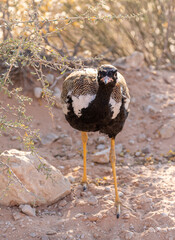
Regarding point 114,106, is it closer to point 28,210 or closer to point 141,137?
point 28,210

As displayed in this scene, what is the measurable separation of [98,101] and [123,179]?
139cm

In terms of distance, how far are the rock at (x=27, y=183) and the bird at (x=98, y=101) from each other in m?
0.62

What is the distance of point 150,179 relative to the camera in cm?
453

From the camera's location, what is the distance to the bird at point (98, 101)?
3.57m

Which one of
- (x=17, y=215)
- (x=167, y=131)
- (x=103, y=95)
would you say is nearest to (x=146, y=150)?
(x=167, y=131)

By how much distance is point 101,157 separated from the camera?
4.98m

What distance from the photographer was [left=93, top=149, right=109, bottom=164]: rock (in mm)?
4973

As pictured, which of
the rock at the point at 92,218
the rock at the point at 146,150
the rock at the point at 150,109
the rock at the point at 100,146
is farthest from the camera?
the rock at the point at 150,109

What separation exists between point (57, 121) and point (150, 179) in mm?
1924

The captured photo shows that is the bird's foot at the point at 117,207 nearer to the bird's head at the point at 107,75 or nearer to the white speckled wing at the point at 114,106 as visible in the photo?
the white speckled wing at the point at 114,106

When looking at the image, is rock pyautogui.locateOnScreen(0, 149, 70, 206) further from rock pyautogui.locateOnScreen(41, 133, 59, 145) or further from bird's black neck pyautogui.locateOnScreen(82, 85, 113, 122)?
rock pyautogui.locateOnScreen(41, 133, 59, 145)

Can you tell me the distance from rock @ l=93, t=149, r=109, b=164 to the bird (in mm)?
832

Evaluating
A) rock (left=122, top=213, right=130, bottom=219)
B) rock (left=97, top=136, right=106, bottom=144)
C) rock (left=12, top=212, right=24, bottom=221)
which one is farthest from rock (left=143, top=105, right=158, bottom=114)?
rock (left=12, top=212, right=24, bottom=221)

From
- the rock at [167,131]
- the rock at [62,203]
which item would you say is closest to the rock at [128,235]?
the rock at [62,203]
